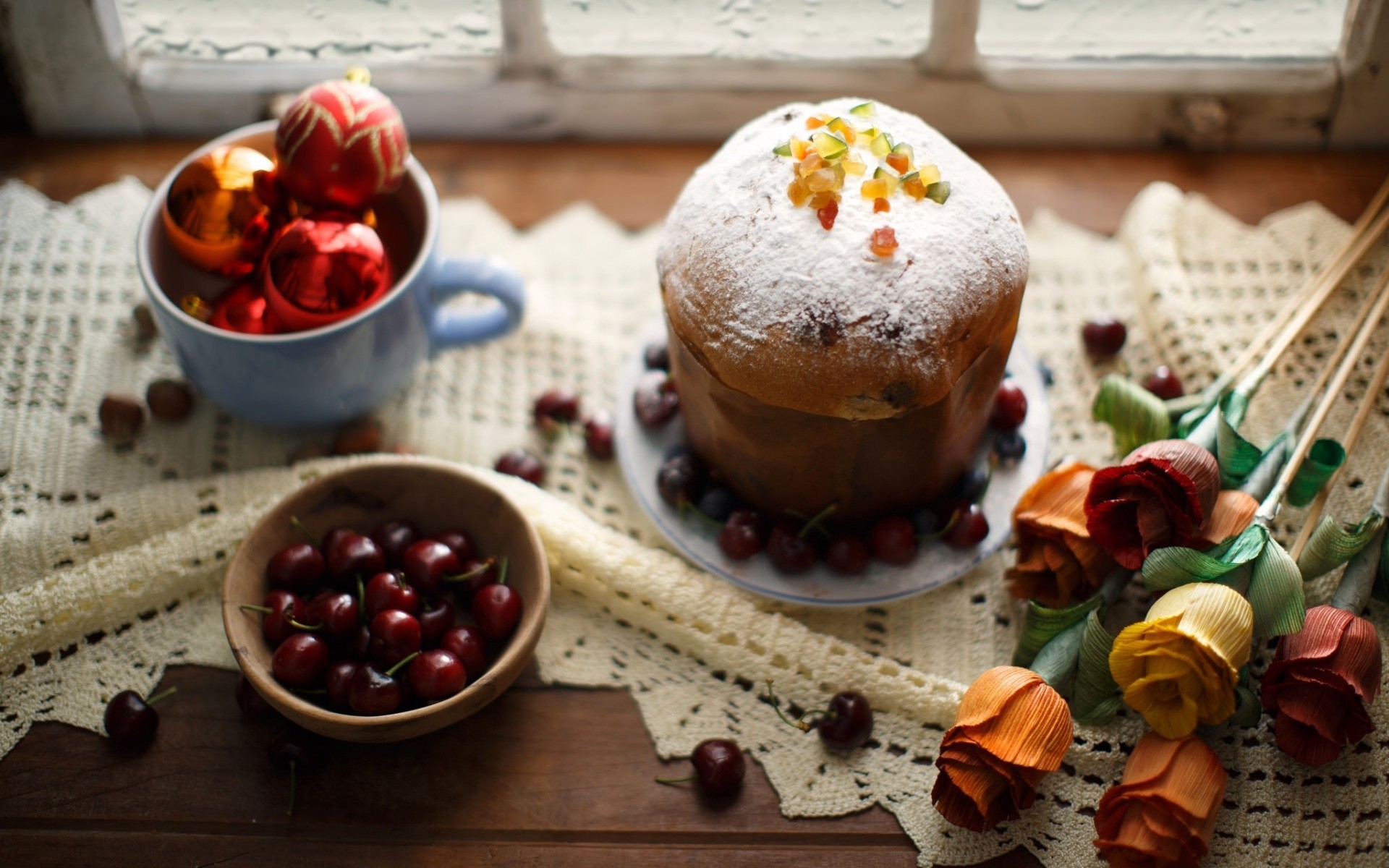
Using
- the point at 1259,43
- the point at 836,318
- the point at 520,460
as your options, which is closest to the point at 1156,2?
the point at 1259,43

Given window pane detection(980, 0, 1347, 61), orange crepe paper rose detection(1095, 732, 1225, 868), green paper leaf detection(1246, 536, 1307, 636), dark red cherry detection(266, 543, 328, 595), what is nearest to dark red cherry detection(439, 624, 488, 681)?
dark red cherry detection(266, 543, 328, 595)

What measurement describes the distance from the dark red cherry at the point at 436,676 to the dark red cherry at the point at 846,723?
26 centimetres

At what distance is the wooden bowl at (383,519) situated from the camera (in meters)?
0.73

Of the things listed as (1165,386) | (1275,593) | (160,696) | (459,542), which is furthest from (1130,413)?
(160,696)

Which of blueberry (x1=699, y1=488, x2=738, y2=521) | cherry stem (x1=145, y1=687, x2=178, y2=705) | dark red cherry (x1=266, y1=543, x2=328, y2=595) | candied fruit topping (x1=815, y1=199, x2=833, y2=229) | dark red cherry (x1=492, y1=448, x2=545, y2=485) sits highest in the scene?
candied fruit topping (x1=815, y1=199, x2=833, y2=229)

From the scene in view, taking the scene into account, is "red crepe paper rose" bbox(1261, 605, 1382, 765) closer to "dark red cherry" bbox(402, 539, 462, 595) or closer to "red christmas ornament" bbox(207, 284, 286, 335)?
"dark red cherry" bbox(402, 539, 462, 595)

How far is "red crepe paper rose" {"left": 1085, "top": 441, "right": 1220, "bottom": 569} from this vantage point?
0.75 meters

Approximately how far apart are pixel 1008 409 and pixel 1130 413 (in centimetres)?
9

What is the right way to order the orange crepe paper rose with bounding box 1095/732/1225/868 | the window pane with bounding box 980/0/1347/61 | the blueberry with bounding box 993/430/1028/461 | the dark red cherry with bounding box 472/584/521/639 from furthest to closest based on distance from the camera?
the window pane with bounding box 980/0/1347/61, the blueberry with bounding box 993/430/1028/461, the dark red cherry with bounding box 472/584/521/639, the orange crepe paper rose with bounding box 1095/732/1225/868

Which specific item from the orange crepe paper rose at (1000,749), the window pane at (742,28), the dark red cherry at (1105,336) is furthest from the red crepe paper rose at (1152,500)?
the window pane at (742,28)

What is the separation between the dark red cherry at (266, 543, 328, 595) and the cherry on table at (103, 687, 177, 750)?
127 millimetres

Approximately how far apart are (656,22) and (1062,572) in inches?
27.4

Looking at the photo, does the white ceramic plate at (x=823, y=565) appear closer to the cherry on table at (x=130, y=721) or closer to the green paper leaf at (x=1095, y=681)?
the green paper leaf at (x=1095, y=681)

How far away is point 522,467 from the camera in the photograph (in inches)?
37.3
